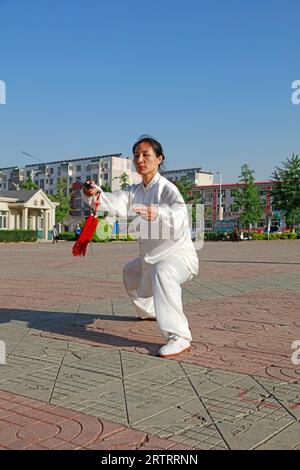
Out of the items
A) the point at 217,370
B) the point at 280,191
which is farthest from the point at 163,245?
the point at 280,191

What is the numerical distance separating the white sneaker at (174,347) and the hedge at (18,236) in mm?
39797

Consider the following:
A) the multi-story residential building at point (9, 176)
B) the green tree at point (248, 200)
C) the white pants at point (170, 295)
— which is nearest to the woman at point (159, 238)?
the white pants at point (170, 295)

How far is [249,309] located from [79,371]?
3498 mm

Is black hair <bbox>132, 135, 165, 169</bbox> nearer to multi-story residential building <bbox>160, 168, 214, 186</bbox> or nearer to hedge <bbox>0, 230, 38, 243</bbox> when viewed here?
hedge <bbox>0, 230, 38, 243</bbox>

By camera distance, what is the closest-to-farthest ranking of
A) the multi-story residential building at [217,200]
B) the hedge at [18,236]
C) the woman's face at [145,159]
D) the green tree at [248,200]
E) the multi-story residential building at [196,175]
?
the woman's face at [145,159] → the hedge at [18,236] → the green tree at [248,200] → the multi-story residential building at [217,200] → the multi-story residential building at [196,175]

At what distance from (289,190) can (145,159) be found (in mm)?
57378

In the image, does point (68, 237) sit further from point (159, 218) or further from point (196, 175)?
point (196, 175)

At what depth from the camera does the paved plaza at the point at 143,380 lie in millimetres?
2734

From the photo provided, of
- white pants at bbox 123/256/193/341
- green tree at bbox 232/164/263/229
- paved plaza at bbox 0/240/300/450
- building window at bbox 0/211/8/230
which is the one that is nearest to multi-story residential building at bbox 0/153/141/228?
green tree at bbox 232/164/263/229

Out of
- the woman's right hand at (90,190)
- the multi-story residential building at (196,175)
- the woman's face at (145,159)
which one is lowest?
the woman's right hand at (90,190)

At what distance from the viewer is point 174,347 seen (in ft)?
14.4

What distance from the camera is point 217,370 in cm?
398

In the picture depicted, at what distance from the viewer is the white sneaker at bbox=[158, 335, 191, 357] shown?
4.36 metres

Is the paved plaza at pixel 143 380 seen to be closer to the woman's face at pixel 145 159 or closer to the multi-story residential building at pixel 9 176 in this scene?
the woman's face at pixel 145 159
